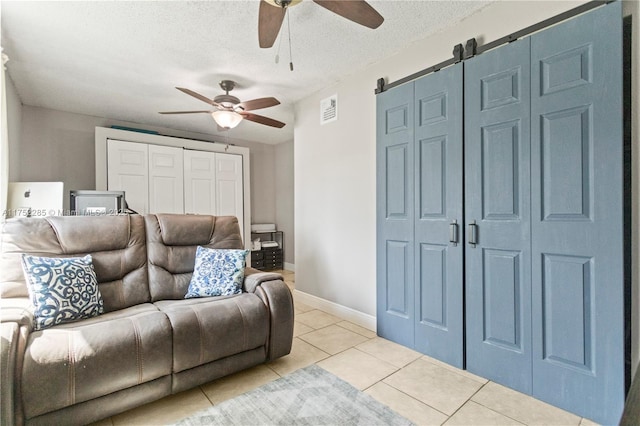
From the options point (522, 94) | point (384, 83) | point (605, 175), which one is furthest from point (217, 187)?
point (605, 175)

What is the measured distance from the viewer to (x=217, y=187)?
210 inches

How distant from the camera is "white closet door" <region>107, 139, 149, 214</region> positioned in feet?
14.4

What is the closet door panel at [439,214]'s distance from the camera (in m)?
2.32

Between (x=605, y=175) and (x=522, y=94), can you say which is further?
(x=522, y=94)

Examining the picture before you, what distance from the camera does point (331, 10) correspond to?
1782 mm

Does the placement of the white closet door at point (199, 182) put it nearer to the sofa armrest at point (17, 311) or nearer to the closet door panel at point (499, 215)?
the sofa armrest at point (17, 311)

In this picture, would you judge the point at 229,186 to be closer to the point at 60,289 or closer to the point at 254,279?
the point at 254,279

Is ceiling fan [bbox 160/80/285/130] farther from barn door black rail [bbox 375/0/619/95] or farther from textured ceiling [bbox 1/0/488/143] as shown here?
barn door black rail [bbox 375/0/619/95]

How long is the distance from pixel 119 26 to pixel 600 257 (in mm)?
3565

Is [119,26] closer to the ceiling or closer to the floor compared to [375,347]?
closer to the ceiling

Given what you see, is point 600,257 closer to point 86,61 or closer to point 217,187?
point 86,61

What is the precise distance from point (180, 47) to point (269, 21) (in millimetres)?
1230

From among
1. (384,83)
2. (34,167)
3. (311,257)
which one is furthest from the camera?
(34,167)

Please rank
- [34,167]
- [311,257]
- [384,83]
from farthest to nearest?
[34,167]
[311,257]
[384,83]
